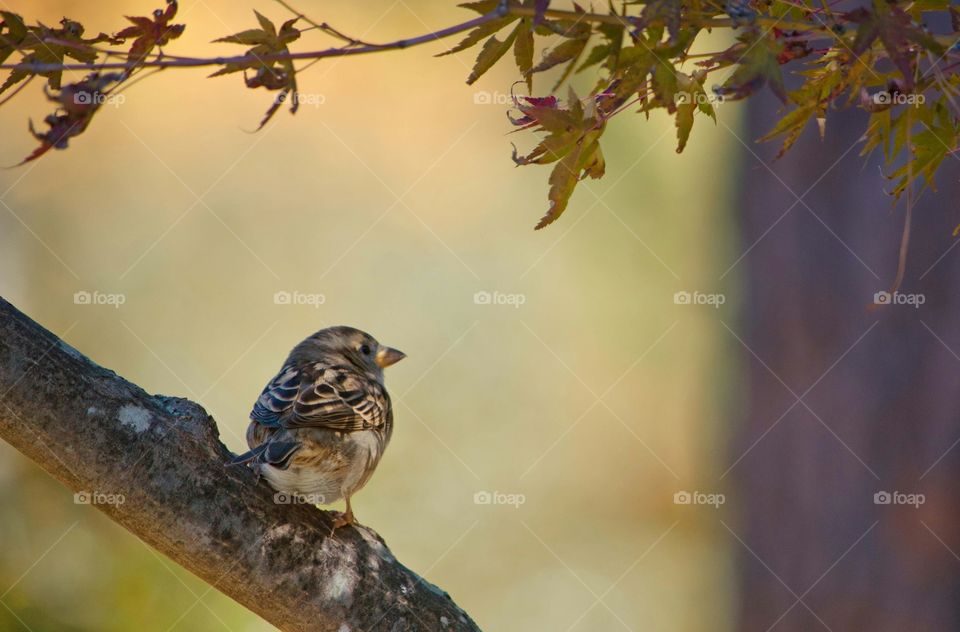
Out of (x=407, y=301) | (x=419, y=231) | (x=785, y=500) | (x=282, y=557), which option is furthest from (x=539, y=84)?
(x=282, y=557)

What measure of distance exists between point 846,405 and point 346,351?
2.34 m

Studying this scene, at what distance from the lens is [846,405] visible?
4.80 meters

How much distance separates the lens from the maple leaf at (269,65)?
1896 mm

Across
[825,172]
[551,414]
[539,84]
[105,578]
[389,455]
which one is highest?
[539,84]

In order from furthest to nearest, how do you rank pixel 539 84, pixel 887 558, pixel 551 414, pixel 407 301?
pixel 539 84 < pixel 551 414 < pixel 407 301 < pixel 887 558

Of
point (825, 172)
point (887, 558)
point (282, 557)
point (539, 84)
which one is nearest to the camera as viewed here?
point (282, 557)

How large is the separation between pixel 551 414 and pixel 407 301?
65.5 inches

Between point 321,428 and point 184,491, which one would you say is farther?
point 321,428

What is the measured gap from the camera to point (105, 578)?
17.0ft

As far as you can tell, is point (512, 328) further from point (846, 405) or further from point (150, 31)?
point (150, 31)

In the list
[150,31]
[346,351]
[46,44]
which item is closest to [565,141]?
[150,31]

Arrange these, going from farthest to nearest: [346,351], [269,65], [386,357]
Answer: [386,357] → [346,351] → [269,65]

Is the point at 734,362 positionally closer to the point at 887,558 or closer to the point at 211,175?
the point at 887,558

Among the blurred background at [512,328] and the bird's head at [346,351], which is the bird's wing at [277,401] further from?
the blurred background at [512,328]
